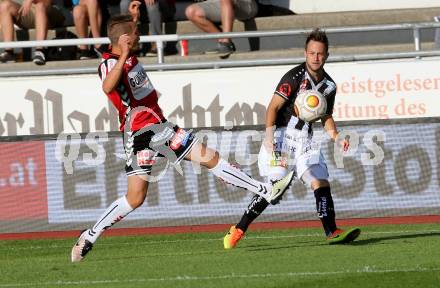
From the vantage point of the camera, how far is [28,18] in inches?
691

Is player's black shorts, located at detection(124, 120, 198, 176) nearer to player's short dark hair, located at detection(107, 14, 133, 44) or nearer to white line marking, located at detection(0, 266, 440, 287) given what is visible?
player's short dark hair, located at detection(107, 14, 133, 44)

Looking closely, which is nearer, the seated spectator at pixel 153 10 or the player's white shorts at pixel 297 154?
the player's white shorts at pixel 297 154

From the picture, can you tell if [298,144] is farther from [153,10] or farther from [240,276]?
[153,10]

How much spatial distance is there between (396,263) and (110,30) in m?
3.02

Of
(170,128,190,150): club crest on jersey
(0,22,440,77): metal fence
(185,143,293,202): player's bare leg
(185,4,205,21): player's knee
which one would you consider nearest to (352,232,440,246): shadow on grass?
(185,143,293,202): player's bare leg

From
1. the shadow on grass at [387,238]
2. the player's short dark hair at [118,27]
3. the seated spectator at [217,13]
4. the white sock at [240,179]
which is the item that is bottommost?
the shadow on grass at [387,238]

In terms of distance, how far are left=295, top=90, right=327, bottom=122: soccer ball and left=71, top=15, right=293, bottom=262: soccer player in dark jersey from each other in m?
0.62

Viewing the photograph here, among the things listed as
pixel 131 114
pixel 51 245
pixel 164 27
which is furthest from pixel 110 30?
pixel 164 27

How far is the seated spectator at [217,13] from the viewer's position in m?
16.8

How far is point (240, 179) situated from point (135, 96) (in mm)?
1154

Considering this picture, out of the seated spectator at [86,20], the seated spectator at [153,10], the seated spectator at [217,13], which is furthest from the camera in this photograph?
the seated spectator at [86,20]

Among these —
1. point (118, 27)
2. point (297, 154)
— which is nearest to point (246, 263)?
point (297, 154)

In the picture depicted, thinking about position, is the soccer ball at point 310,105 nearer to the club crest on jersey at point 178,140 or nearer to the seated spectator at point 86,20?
the club crest on jersey at point 178,140

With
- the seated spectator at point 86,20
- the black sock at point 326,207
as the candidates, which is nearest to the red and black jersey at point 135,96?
the black sock at point 326,207
